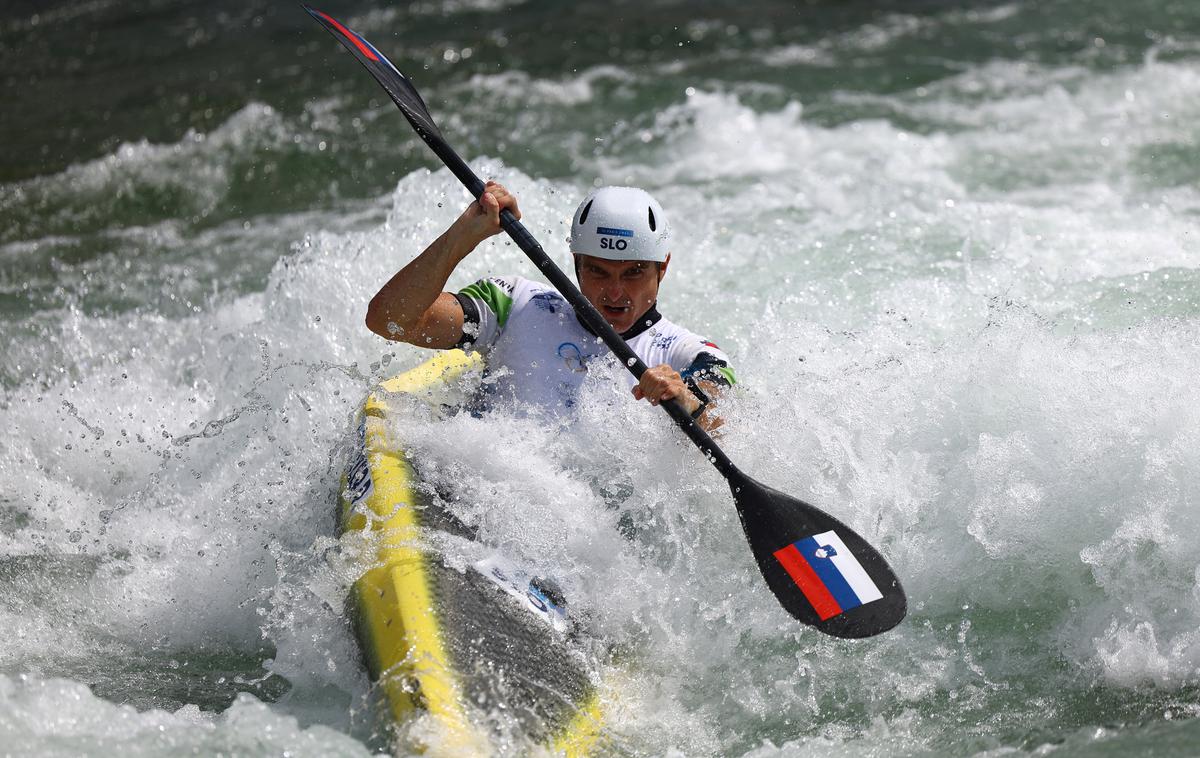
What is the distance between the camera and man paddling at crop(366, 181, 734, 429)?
3.98m

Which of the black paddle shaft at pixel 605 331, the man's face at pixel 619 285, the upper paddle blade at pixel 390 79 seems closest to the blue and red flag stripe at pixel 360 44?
the upper paddle blade at pixel 390 79

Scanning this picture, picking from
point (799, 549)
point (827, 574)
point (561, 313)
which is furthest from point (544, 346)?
point (827, 574)

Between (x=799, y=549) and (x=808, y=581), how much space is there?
0.34ft

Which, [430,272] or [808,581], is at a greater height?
[430,272]

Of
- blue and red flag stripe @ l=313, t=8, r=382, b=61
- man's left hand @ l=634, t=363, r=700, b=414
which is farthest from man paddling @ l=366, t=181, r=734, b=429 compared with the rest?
blue and red flag stripe @ l=313, t=8, r=382, b=61

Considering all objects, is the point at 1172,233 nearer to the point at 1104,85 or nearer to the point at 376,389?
the point at 1104,85

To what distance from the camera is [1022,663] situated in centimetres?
385

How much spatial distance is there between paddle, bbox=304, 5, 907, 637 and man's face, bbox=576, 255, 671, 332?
0.13 meters

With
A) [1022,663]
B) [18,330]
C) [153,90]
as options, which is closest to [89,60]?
[153,90]

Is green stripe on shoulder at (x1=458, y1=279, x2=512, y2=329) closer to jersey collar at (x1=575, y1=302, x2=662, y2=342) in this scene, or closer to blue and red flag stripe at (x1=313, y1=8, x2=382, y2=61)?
jersey collar at (x1=575, y1=302, x2=662, y2=342)

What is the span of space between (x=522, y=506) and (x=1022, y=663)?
1573 millimetres

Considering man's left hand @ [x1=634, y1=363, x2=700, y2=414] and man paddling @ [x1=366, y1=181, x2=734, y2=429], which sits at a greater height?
man paddling @ [x1=366, y1=181, x2=734, y2=429]

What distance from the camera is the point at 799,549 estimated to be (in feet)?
12.6

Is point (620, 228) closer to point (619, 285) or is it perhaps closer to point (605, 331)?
point (619, 285)
